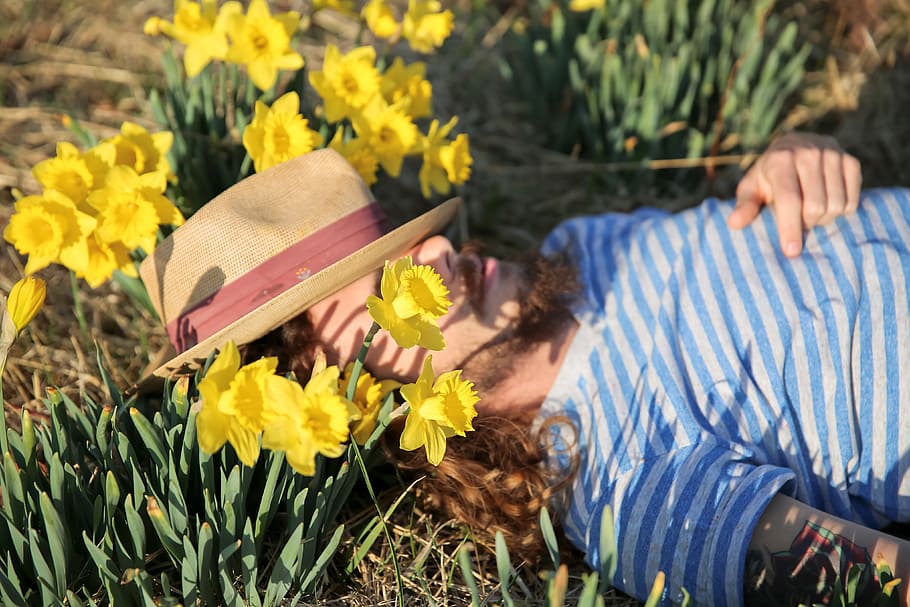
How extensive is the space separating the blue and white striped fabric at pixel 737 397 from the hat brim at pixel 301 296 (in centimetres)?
57

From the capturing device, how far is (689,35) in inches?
120

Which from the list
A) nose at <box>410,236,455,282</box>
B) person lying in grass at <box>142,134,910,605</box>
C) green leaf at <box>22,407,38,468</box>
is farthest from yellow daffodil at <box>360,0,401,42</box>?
green leaf at <box>22,407,38,468</box>

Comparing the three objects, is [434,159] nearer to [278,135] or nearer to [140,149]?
[278,135]

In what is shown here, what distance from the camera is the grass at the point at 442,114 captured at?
253 centimetres

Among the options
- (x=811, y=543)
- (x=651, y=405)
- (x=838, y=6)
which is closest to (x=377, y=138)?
(x=651, y=405)

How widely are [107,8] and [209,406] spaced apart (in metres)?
2.87

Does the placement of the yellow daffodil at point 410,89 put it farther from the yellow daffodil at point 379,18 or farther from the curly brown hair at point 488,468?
the curly brown hair at point 488,468

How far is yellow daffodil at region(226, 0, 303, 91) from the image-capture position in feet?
6.90

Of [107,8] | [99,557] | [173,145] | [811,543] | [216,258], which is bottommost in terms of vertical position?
[811,543]

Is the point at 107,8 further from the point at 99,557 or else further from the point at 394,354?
the point at 99,557

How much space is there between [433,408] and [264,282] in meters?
0.52

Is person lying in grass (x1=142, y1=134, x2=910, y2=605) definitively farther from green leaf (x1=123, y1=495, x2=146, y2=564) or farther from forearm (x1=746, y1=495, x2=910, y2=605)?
green leaf (x1=123, y1=495, x2=146, y2=564)

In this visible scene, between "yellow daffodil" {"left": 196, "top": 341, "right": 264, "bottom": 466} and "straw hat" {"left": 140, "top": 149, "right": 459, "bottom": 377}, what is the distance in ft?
1.04

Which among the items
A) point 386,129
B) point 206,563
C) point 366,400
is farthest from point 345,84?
point 206,563
